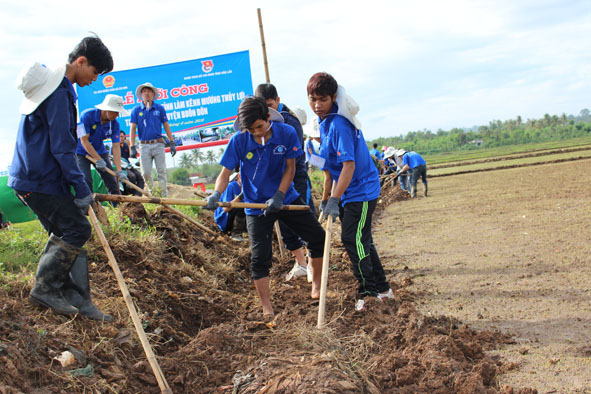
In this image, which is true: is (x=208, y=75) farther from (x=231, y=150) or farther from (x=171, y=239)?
(x=231, y=150)

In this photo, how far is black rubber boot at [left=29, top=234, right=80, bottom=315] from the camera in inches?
134

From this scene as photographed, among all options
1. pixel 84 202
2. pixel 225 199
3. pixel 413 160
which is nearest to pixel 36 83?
pixel 84 202

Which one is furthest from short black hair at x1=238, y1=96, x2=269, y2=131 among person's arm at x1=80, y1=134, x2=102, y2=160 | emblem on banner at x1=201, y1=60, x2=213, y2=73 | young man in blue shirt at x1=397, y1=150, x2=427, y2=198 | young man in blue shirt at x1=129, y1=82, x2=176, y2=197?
young man in blue shirt at x1=397, y1=150, x2=427, y2=198

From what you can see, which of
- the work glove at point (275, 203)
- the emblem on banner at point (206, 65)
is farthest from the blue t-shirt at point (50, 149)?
the emblem on banner at point (206, 65)

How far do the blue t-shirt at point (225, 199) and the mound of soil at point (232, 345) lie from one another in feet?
3.49

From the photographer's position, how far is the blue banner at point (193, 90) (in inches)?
453

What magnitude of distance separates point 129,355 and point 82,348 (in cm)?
32

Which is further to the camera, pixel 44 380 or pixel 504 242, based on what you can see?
pixel 504 242

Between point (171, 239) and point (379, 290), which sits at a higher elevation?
point (171, 239)

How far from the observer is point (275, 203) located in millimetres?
3926

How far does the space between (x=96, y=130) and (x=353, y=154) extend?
4292mm

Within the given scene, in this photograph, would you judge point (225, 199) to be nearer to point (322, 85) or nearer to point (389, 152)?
point (322, 85)

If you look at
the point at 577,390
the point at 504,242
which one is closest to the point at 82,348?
the point at 577,390

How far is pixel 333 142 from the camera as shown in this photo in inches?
159
